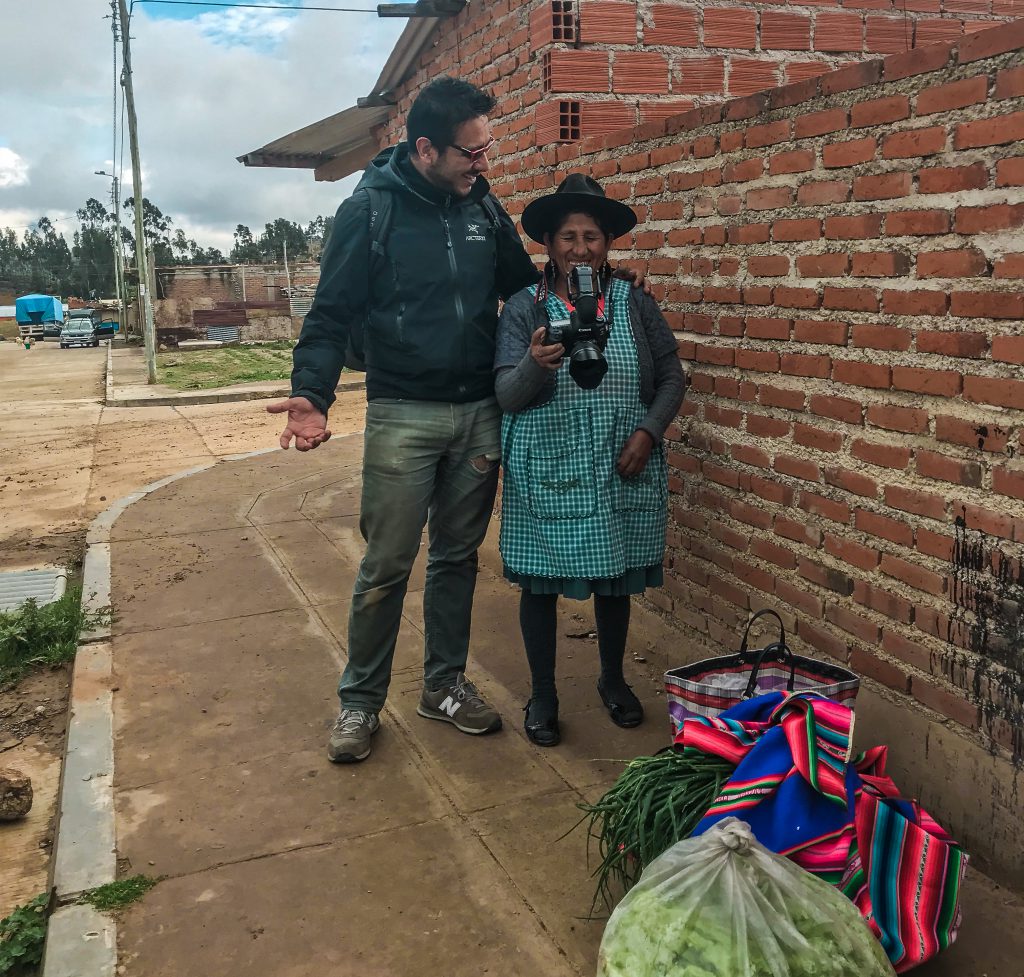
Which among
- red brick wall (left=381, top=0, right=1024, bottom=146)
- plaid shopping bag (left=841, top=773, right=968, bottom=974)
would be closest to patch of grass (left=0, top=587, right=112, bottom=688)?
red brick wall (left=381, top=0, right=1024, bottom=146)

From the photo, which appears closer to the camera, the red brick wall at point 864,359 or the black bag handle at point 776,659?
the red brick wall at point 864,359

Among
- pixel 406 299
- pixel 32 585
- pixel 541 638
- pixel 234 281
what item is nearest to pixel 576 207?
pixel 406 299

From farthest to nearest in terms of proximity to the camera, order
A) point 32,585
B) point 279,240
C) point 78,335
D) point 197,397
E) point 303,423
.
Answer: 1. point 279,240
2. point 78,335
3. point 197,397
4. point 32,585
5. point 303,423

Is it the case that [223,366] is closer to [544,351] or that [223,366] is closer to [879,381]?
[544,351]

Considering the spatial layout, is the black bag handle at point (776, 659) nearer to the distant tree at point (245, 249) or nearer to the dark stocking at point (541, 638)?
the dark stocking at point (541, 638)

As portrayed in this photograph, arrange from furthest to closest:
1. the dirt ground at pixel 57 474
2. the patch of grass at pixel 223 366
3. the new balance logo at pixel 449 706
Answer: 1. the patch of grass at pixel 223 366
2. the new balance logo at pixel 449 706
3. the dirt ground at pixel 57 474

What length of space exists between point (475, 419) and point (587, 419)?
16.1 inches

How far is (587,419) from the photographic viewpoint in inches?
126

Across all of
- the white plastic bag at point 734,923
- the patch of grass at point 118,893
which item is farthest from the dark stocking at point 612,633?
the patch of grass at point 118,893

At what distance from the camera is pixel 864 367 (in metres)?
2.84

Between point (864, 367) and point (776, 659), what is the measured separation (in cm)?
87

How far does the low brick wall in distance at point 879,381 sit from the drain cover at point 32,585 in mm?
3954

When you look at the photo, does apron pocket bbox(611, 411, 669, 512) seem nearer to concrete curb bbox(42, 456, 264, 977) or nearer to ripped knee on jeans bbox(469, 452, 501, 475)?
ripped knee on jeans bbox(469, 452, 501, 475)

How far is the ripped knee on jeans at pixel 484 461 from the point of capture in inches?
134
